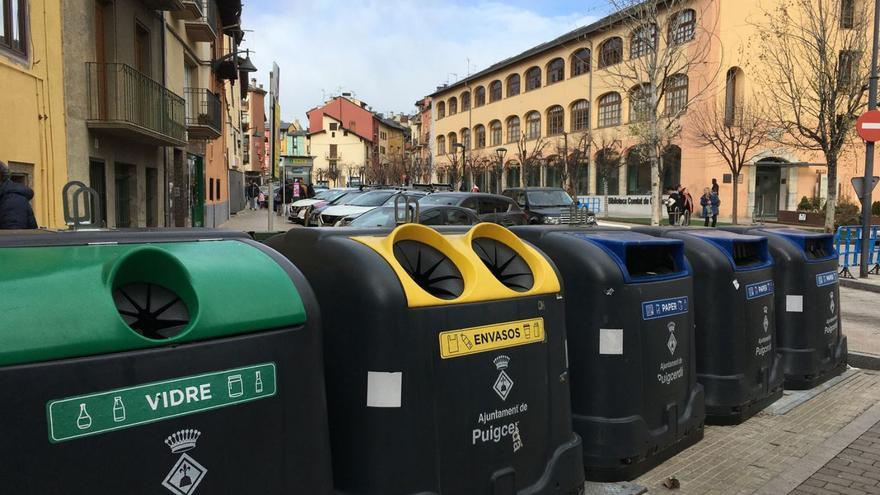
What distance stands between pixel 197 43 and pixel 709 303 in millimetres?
21678

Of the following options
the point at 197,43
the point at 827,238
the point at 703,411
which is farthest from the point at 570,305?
the point at 197,43

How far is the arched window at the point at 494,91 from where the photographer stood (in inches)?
2264

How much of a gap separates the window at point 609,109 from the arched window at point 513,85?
38.5 feet

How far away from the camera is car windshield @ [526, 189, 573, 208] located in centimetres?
2131

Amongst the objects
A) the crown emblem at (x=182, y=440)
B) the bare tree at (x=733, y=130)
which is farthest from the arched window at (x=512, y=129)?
the crown emblem at (x=182, y=440)

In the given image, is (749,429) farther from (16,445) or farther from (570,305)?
(16,445)

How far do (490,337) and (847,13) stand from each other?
89.4 feet

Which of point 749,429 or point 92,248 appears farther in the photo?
point 749,429

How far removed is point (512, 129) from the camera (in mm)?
55594

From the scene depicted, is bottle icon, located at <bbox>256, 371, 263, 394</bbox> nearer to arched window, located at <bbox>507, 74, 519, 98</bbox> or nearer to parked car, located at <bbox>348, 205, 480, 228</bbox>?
parked car, located at <bbox>348, 205, 480, 228</bbox>

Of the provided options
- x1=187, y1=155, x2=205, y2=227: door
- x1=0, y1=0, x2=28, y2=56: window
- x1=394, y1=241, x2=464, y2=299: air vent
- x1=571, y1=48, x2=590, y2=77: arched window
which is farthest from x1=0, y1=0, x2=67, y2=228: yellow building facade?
x1=571, y1=48, x2=590, y2=77: arched window

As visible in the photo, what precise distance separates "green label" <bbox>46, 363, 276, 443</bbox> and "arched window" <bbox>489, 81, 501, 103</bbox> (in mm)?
57244

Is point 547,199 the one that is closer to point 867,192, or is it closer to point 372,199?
point 372,199

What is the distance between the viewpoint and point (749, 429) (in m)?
4.79
